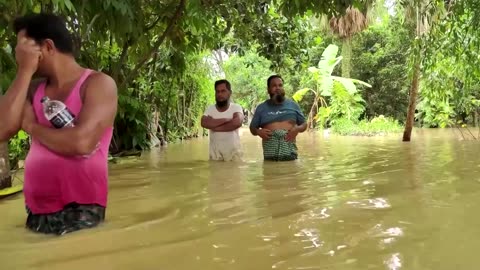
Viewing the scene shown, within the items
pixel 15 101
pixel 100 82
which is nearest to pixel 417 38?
pixel 100 82

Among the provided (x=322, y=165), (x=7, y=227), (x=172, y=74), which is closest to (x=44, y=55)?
(x=7, y=227)

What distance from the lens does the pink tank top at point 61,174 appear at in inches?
108

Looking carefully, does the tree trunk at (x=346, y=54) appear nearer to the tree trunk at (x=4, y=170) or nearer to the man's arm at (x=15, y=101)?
the tree trunk at (x=4, y=170)

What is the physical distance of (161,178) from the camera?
613 cm

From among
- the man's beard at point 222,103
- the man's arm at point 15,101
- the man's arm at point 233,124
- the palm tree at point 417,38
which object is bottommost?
the man's arm at point 233,124

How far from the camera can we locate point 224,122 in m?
7.30

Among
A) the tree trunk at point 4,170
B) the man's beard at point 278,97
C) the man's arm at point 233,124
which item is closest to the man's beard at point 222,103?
the man's arm at point 233,124

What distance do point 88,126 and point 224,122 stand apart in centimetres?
474

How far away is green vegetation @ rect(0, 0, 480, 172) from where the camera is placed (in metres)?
6.13

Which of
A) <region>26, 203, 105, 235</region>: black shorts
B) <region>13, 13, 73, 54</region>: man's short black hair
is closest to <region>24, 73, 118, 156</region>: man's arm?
<region>13, 13, 73, 54</region>: man's short black hair

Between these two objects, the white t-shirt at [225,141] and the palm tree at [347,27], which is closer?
the white t-shirt at [225,141]

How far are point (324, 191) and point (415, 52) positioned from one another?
20.7 feet

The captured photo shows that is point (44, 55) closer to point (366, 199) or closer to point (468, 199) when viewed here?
point (366, 199)

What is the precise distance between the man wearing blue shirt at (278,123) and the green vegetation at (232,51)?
119 centimetres
